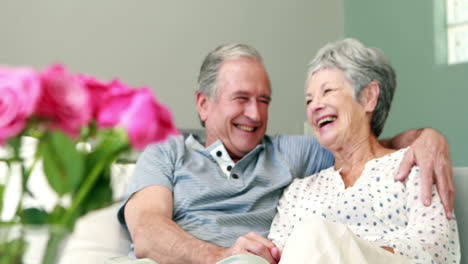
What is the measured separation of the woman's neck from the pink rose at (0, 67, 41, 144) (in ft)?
4.11

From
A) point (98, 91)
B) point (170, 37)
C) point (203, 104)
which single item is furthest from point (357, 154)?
point (170, 37)

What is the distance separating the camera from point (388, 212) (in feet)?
4.47

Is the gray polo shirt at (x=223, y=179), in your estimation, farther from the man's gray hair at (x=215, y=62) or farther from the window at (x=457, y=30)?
the window at (x=457, y=30)

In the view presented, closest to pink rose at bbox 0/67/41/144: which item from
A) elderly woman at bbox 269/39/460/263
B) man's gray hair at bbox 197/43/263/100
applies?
elderly woman at bbox 269/39/460/263

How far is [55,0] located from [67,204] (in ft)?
7.76

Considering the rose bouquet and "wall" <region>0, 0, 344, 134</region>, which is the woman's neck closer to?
the rose bouquet

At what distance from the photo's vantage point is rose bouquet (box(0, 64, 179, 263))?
1.36ft

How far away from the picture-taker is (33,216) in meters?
0.45

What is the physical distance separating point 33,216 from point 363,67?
1.32 m

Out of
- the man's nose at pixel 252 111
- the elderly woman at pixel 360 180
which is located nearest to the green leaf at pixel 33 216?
the elderly woman at pixel 360 180

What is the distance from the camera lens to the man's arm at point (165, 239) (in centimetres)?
130

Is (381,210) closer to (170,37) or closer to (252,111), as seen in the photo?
(252,111)

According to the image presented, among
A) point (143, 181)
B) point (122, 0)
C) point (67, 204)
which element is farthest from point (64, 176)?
point (122, 0)

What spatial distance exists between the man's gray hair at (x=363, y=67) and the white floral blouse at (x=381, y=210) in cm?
20
